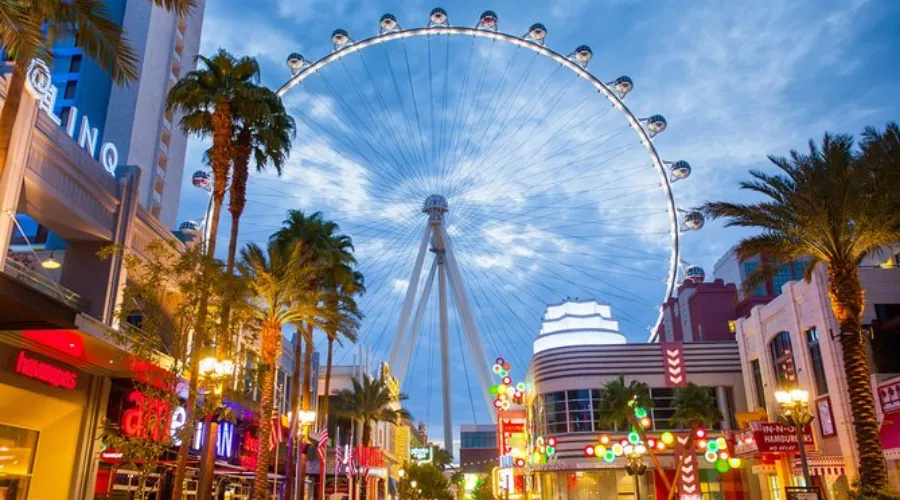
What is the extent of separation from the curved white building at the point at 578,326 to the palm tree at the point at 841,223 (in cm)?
5429

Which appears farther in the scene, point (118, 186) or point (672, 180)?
point (672, 180)

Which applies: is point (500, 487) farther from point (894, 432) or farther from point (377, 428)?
point (894, 432)

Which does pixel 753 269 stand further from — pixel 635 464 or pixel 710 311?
pixel 635 464

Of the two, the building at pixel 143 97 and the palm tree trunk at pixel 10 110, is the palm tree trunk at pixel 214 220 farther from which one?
the building at pixel 143 97

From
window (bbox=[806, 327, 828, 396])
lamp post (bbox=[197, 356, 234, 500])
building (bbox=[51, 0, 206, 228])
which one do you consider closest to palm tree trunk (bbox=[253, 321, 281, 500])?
lamp post (bbox=[197, 356, 234, 500])

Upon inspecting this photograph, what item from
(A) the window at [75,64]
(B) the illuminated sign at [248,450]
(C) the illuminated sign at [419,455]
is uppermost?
(A) the window at [75,64]

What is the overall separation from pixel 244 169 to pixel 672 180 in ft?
122

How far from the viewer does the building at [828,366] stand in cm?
3322

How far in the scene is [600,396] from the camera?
6425cm

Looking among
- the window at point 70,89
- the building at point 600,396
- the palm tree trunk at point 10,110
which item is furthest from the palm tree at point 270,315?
the building at point 600,396

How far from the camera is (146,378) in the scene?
19.1m

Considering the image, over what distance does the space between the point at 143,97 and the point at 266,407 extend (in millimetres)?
32714

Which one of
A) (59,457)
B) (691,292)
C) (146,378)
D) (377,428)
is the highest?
(691,292)

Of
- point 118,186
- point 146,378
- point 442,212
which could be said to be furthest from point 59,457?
point 442,212
